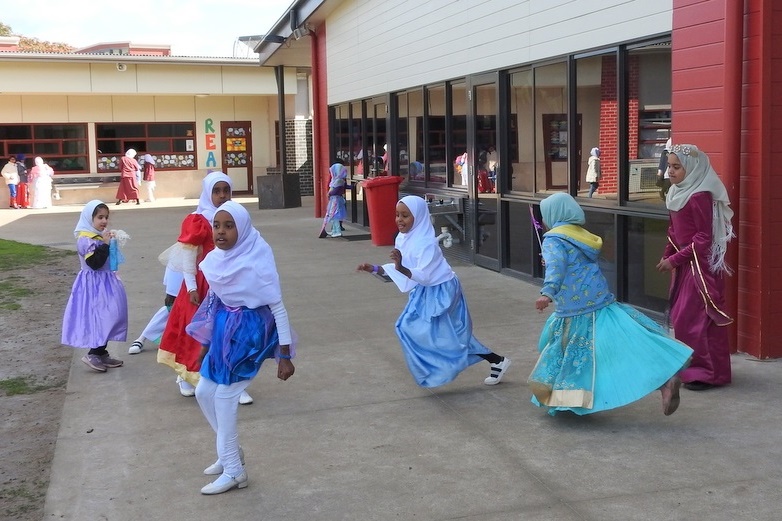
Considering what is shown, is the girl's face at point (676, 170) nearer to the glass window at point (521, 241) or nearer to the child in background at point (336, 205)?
the glass window at point (521, 241)

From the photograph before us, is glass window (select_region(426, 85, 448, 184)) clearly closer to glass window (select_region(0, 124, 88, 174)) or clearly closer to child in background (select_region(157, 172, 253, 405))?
child in background (select_region(157, 172, 253, 405))

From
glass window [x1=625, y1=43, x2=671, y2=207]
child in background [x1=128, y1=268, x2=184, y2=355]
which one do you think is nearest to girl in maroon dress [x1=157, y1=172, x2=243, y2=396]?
child in background [x1=128, y1=268, x2=184, y2=355]

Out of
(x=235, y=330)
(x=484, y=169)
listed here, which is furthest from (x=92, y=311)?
(x=484, y=169)

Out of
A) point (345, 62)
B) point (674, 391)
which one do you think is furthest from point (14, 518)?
point (345, 62)

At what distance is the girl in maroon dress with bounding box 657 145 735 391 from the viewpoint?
6113 millimetres

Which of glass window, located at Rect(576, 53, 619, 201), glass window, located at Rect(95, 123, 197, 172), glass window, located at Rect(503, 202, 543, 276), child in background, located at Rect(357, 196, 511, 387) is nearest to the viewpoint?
child in background, located at Rect(357, 196, 511, 387)

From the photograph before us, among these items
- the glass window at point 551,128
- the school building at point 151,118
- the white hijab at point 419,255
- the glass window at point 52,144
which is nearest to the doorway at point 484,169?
the glass window at point 551,128

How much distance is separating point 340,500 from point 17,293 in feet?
28.7

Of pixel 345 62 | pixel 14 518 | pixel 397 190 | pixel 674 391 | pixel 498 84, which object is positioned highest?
pixel 345 62

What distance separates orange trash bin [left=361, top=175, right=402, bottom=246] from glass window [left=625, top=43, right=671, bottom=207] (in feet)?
22.9

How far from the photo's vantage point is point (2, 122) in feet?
96.6

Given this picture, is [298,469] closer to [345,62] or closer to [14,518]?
[14,518]

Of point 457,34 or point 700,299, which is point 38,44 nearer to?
point 457,34

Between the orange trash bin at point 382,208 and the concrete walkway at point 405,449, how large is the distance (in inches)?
287
